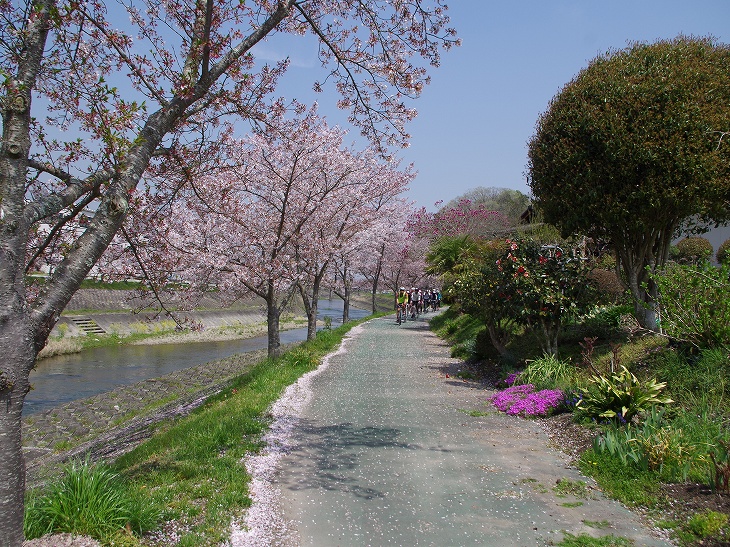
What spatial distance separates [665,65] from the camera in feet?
29.5

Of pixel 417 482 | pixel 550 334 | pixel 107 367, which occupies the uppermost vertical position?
pixel 550 334

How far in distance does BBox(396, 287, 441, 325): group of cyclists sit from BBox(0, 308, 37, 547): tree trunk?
24363 mm

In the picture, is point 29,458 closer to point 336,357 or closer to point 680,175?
point 336,357

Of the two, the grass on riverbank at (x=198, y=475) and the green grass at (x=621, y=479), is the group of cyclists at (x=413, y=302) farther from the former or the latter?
the green grass at (x=621, y=479)

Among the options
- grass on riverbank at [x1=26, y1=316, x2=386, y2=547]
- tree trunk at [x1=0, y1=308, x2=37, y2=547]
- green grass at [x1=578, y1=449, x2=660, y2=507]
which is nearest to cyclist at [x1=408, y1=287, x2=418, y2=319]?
grass on riverbank at [x1=26, y1=316, x2=386, y2=547]

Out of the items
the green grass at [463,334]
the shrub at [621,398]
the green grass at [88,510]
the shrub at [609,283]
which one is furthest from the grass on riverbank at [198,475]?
the shrub at [609,283]

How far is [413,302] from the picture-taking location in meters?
31.7

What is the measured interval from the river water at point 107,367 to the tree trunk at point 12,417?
→ 12.8 meters

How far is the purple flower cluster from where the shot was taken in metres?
7.98

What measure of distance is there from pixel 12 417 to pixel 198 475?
245 cm

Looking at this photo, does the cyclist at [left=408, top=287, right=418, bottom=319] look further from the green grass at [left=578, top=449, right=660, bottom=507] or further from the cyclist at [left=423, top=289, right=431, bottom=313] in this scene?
the green grass at [left=578, top=449, right=660, bottom=507]

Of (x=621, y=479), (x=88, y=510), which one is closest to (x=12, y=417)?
(x=88, y=510)

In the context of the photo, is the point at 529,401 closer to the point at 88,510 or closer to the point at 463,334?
the point at 88,510

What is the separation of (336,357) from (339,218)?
7025mm
